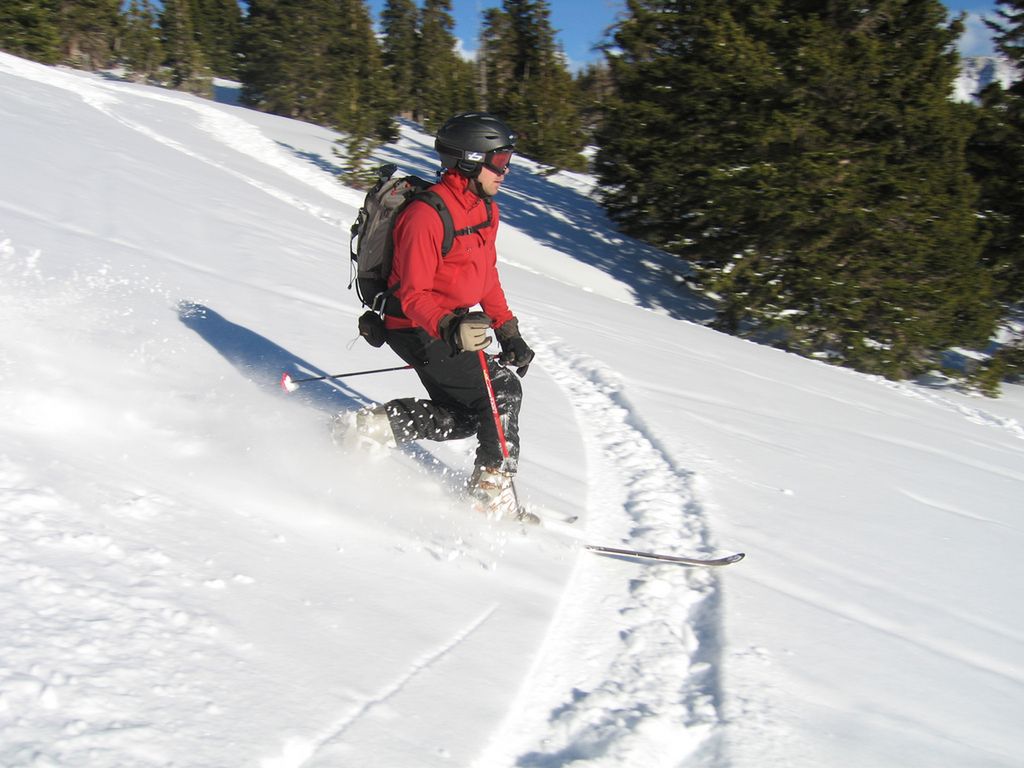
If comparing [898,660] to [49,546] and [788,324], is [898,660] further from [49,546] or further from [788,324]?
[788,324]

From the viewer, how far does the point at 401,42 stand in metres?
53.2

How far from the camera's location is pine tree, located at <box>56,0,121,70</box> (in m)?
42.7

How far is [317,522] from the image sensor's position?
11.0 ft

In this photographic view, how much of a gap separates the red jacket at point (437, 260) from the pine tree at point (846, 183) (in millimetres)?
11386

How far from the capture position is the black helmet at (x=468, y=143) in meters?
3.64

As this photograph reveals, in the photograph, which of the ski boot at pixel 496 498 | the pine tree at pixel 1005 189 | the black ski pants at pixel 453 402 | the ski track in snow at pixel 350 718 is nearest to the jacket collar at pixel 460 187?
the black ski pants at pixel 453 402

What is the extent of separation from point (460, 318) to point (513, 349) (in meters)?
0.80

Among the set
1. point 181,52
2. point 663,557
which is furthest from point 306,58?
point 663,557

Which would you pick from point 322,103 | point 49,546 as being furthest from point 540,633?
point 322,103

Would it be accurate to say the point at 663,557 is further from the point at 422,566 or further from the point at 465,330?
the point at 465,330

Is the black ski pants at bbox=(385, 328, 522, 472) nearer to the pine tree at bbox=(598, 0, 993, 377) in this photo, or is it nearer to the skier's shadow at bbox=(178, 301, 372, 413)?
the skier's shadow at bbox=(178, 301, 372, 413)

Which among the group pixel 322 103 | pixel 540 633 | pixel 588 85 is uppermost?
pixel 588 85

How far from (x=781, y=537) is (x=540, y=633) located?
195 centimetres

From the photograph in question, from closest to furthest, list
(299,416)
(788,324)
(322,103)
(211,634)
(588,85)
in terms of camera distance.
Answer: (211,634) → (299,416) → (788,324) → (322,103) → (588,85)
